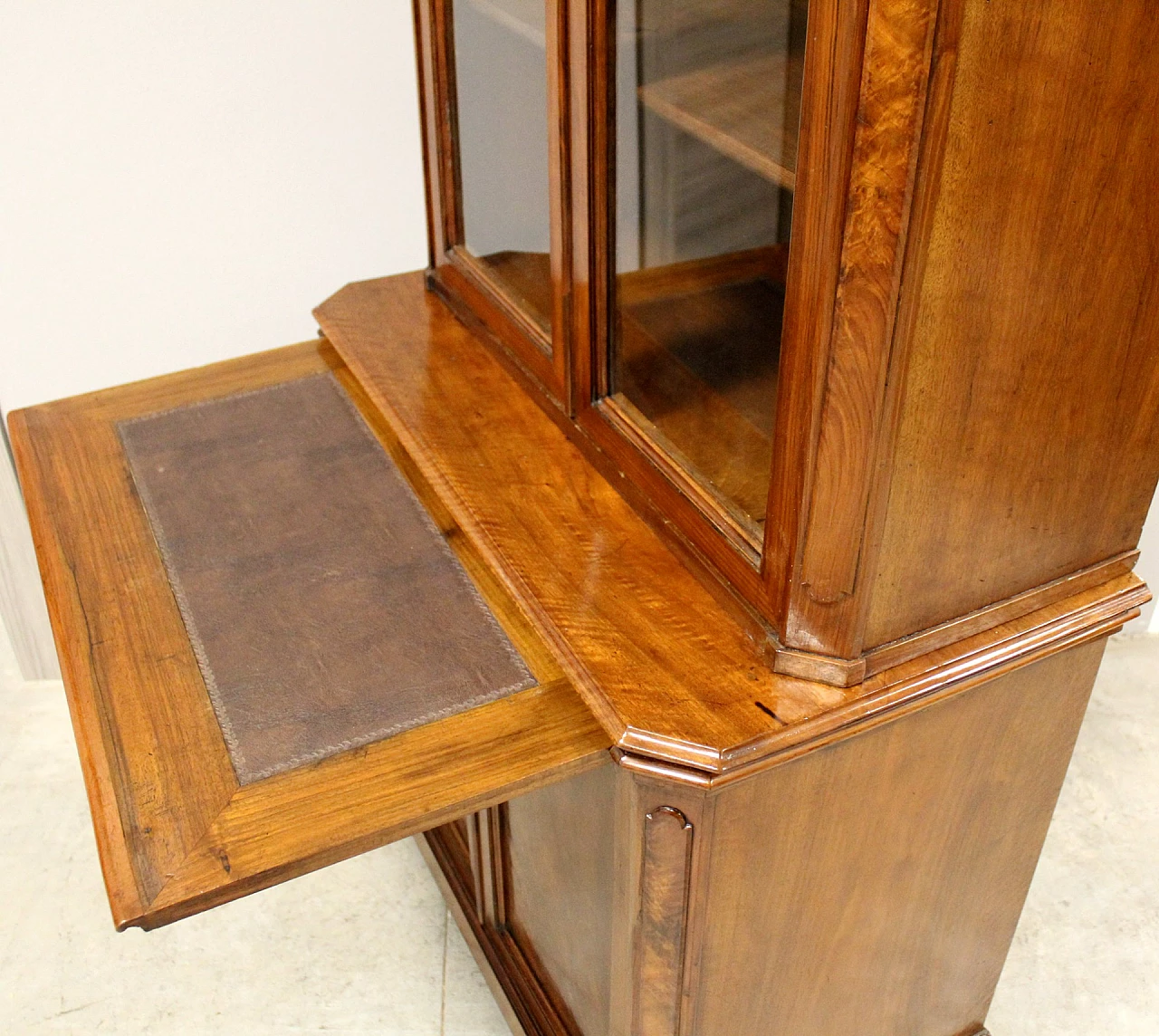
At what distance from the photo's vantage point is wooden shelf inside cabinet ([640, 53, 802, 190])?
0.85 m

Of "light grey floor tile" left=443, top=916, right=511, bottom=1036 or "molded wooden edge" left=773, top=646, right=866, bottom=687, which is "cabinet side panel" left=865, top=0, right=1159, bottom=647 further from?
"light grey floor tile" left=443, top=916, right=511, bottom=1036

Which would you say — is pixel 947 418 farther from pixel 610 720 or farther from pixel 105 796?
pixel 105 796

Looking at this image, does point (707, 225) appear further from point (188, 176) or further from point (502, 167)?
point (188, 176)

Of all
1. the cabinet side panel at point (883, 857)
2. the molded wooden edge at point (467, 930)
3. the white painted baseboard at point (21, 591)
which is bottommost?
the molded wooden edge at point (467, 930)

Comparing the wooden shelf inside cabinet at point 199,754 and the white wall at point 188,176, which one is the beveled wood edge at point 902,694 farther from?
the white wall at point 188,176

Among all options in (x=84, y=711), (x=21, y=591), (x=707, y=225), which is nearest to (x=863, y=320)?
(x=707, y=225)

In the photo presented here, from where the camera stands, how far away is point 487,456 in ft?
3.99

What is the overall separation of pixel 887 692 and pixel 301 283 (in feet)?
4.27

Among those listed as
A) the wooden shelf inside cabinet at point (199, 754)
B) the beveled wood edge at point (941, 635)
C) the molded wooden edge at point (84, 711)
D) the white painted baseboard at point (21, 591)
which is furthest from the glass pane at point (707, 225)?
the white painted baseboard at point (21, 591)

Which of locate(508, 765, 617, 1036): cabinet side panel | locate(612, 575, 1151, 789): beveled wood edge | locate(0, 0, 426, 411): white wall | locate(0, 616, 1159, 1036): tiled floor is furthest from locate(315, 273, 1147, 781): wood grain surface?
locate(0, 616, 1159, 1036): tiled floor

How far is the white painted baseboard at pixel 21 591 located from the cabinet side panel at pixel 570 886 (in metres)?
0.95

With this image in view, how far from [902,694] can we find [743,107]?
476mm

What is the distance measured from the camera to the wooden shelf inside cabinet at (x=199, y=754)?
2.82 ft

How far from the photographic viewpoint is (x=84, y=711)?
0.98 meters
